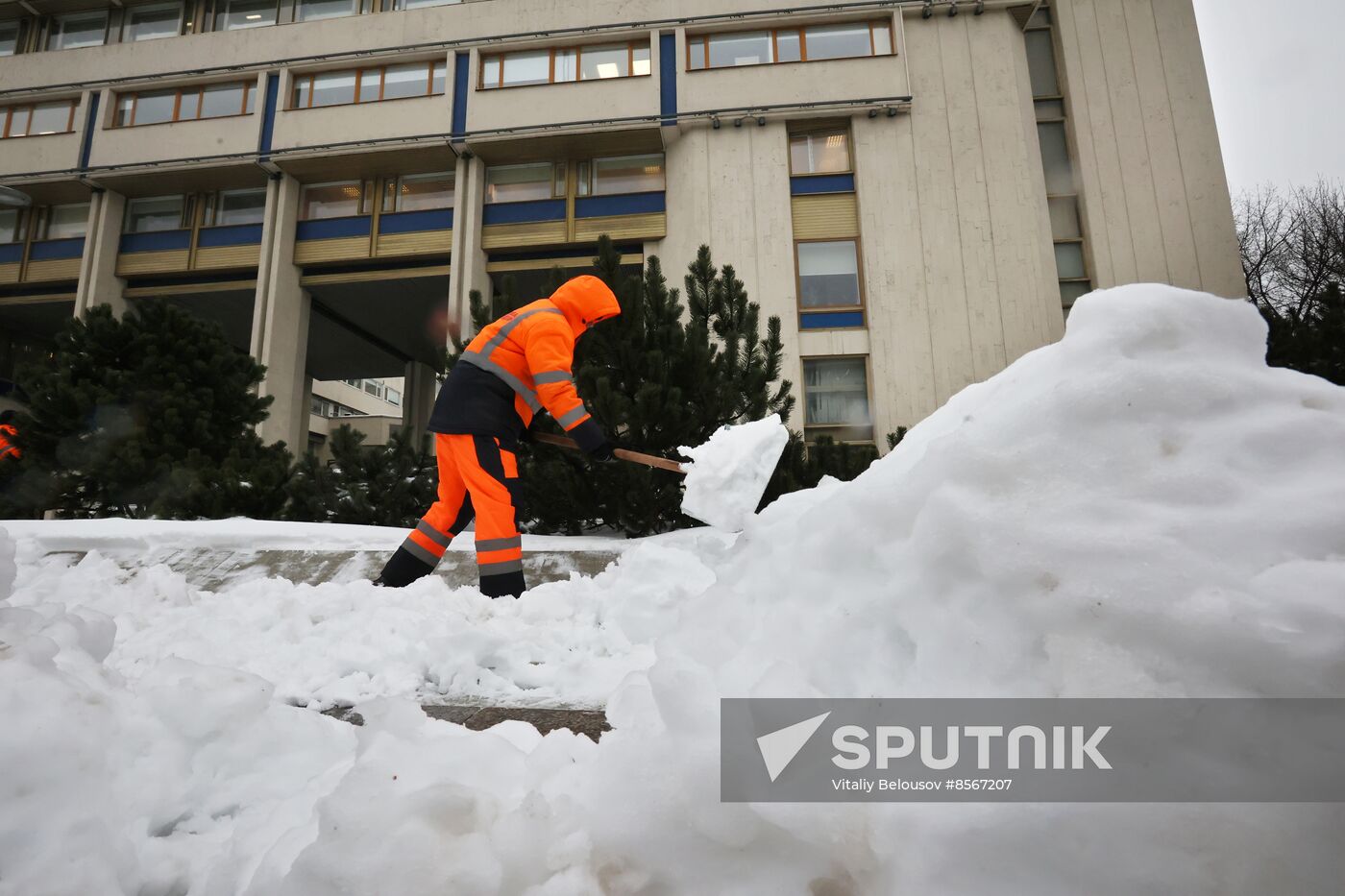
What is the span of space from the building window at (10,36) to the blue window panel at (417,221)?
11279 mm

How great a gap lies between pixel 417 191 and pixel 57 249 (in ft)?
28.8

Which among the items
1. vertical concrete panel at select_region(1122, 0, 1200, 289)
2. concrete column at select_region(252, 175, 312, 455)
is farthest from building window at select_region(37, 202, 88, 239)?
vertical concrete panel at select_region(1122, 0, 1200, 289)

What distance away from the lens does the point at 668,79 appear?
13.0m

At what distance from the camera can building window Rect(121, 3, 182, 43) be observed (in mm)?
15914

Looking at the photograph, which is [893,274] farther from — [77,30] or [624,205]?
[77,30]

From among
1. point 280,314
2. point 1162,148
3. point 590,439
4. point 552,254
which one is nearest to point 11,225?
point 280,314

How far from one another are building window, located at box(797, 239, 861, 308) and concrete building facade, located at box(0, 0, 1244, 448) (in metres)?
0.06

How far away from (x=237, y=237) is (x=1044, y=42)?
58.2 ft

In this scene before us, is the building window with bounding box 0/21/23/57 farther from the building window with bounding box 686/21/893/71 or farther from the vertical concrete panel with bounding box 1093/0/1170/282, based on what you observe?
the vertical concrete panel with bounding box 1093/0/1170/282

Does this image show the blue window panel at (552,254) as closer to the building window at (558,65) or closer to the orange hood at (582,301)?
the building window at (558,65)

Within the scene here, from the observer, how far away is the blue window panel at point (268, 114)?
13812 millimetres

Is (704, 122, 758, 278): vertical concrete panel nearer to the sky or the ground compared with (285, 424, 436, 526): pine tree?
nearer to the sky

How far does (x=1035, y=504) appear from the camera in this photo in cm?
108

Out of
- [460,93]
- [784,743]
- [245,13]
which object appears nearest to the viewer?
[784,743]
